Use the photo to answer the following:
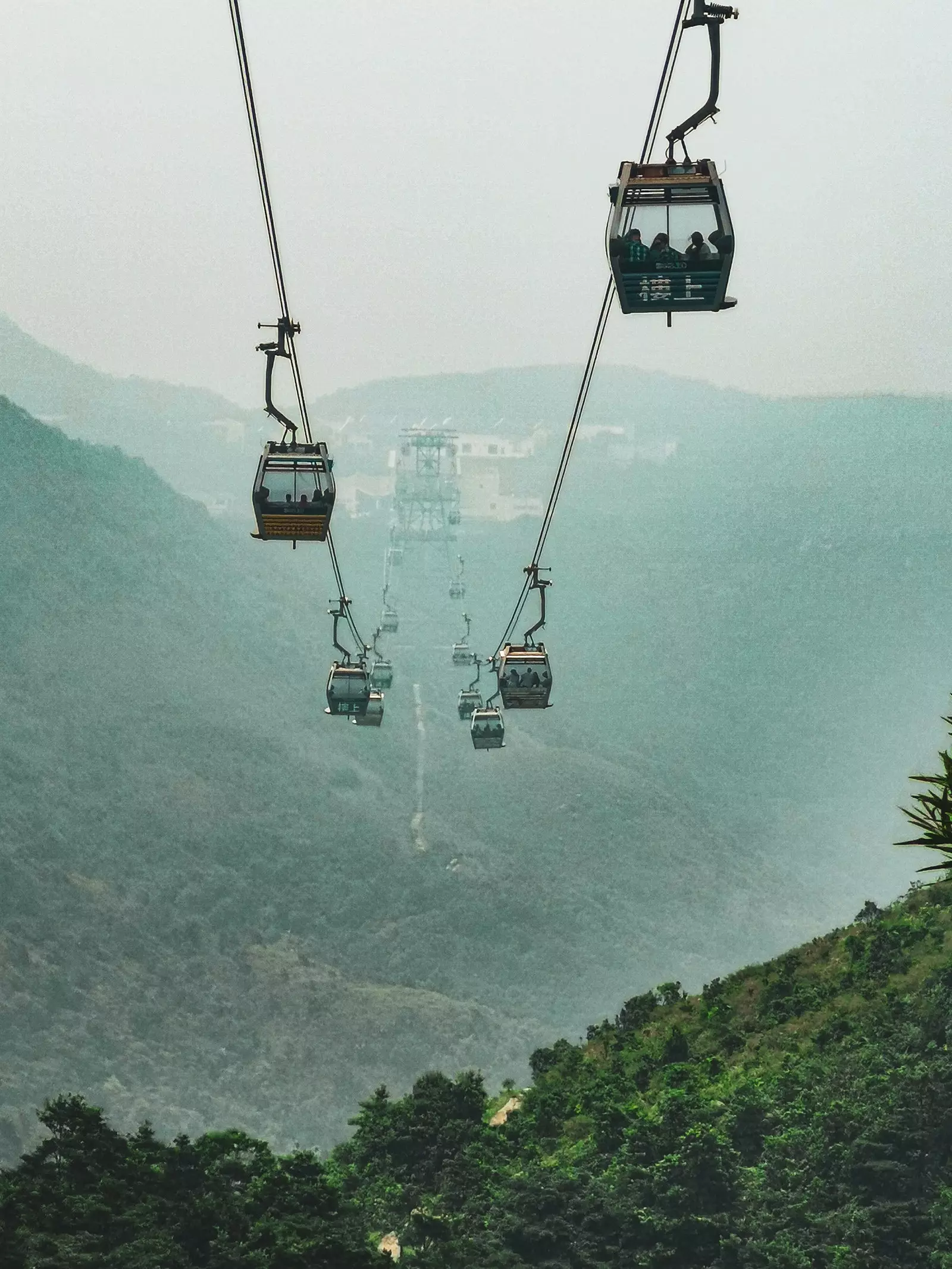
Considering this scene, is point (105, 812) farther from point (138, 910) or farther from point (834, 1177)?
point (834, 1177)

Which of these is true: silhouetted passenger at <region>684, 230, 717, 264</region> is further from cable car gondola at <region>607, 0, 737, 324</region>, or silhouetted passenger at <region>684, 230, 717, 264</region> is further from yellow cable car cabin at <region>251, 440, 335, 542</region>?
yellow cable car cabin at <region>251, 440, 335, 542</region>

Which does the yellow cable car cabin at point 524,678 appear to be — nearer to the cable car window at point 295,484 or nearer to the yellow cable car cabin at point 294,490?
the yellow cable car cabin at point 294,490

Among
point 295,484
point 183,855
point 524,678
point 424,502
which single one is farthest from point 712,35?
point 424,502

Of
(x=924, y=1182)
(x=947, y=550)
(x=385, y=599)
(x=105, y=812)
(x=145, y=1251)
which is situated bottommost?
(x=145, y=1251)

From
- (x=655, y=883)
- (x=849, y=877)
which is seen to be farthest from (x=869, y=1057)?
(x=849, y=877)

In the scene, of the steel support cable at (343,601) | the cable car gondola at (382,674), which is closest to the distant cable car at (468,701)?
the cable car gondola at (382,674)

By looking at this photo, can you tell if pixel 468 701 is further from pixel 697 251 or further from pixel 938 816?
pixel 938 816

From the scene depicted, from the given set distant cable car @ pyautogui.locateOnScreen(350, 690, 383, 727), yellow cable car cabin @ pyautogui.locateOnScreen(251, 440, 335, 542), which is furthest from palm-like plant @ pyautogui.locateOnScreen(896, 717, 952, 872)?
distant cable car @ pyautogui.locateOnScreen(350, 690, 383, 727)

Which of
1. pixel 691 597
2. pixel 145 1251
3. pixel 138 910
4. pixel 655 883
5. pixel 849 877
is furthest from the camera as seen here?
pixel 691 597
